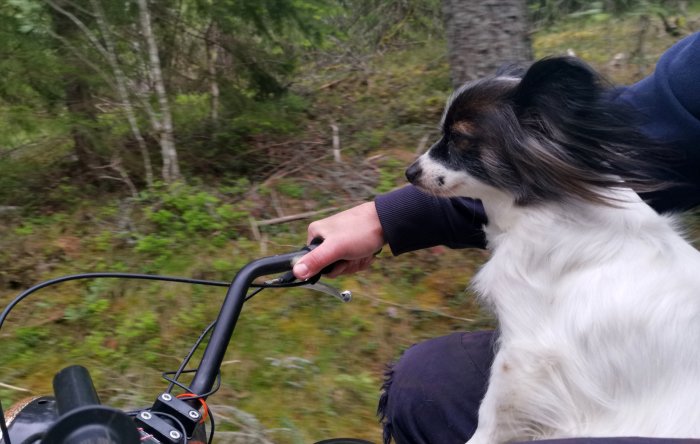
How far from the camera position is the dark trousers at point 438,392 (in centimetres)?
207

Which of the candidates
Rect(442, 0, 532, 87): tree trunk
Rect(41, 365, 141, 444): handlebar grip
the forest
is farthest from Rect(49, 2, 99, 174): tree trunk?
Rect(41, 365, 141, 444): handlebar grip

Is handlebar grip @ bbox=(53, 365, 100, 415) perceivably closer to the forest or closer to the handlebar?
the handlebar

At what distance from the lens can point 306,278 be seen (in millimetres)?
1865

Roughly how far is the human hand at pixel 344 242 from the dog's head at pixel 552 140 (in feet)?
1.18

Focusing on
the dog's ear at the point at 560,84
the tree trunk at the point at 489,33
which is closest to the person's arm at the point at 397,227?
the dog's ear at the point at 560,84

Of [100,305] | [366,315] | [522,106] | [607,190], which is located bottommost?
[366,315]

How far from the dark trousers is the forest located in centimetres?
138

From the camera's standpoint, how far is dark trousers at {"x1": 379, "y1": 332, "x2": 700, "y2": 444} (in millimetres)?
2068

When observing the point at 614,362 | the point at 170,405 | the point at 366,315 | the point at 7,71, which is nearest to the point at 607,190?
the point at 614,362

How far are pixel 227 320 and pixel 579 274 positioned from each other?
3.06ft

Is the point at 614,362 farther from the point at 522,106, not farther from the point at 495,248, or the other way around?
the point at 522,106

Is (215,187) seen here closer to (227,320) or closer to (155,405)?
(227,320)

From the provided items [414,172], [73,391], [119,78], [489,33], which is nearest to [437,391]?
[414,172]

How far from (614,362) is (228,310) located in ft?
3.26
